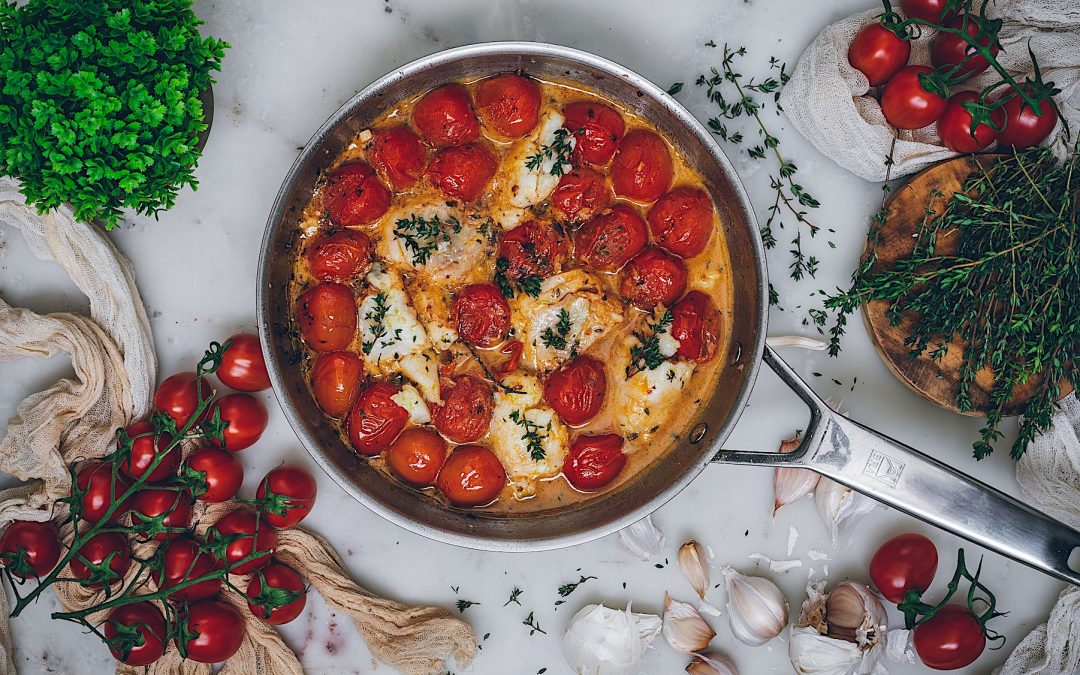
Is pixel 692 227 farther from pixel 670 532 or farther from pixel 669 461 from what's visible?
pixel 670 532

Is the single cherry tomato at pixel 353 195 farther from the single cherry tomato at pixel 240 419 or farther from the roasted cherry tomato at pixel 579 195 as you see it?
the single cherry tomato at pixel 240 419

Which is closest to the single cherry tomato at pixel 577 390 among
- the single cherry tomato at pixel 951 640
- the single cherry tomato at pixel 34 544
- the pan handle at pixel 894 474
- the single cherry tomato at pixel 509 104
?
the pan handle at pixel 894 474

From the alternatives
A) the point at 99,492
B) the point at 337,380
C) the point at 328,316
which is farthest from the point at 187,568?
the point at 328,316

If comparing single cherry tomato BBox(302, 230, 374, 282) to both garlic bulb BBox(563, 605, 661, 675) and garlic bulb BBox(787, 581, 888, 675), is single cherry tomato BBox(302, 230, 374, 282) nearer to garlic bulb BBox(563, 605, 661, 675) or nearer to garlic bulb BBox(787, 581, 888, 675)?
garlic bulb BBox(563, 605, 661, 675)

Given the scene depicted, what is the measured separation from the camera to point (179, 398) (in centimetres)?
252

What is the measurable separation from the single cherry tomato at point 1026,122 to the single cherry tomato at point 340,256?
2.14 m

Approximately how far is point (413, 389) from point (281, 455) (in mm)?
637

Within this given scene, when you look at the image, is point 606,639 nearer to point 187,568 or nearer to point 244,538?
point 244,538

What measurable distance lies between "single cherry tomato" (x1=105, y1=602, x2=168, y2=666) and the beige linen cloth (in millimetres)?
94

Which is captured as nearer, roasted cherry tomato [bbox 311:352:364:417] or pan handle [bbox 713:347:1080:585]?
pan handle [bbox 713:347:1080:585]

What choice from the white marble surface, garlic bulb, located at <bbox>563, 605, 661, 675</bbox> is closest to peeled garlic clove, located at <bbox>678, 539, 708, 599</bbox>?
the white marble surface

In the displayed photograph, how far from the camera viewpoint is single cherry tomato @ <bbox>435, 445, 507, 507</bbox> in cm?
242

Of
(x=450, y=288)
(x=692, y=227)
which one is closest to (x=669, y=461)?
(x=692, y=227)

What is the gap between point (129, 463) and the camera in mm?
2529
